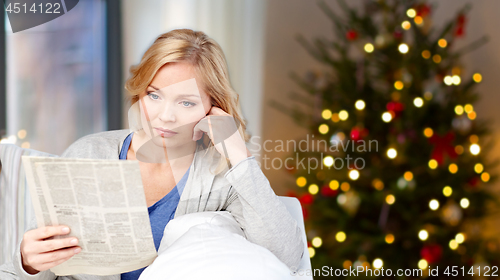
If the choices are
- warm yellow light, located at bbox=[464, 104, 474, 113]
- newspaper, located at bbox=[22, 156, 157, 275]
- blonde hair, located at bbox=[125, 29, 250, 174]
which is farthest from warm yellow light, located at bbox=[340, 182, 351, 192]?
newspaper, located at bbox=[22, 156, 157, 275]

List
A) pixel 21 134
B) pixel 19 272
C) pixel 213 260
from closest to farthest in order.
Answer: pixel 213 260, pixel 19 272, pixel 21 134

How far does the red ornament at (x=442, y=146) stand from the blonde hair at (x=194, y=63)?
3.08ft

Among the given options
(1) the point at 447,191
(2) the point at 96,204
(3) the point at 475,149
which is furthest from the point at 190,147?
(3) the point at 475,149

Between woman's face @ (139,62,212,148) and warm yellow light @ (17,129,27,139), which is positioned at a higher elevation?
woman's face @ (139,62,212,148)

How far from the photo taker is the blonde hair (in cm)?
86

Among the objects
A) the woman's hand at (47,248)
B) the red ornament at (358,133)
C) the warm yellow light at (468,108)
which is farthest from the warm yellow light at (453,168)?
the woman's hand at (47,248)

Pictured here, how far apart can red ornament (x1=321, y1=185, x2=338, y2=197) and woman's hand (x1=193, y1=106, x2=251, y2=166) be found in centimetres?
81

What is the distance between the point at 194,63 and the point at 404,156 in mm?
1002

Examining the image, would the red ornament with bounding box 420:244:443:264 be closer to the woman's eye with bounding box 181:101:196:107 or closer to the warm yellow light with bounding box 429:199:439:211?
the warm yellow light with bounding box 429:199:439:211

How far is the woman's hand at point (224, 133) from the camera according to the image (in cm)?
86

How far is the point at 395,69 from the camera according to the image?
1.54 m

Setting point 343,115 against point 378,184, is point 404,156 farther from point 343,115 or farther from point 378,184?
point 343,115

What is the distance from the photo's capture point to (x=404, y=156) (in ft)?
4.95

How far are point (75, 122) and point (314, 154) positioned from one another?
130 centimetres
